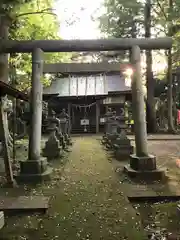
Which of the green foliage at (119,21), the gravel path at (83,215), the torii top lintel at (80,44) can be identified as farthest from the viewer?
the green foliage at (119,21)

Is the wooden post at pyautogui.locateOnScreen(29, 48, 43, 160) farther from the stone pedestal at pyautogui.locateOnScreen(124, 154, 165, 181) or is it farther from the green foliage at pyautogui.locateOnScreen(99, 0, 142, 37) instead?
the green foliage at pyautogui.locateOnScreen(99, 0, 142, 37)

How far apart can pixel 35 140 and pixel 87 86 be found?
17.8 metres

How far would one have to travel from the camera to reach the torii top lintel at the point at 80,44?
7.67 m

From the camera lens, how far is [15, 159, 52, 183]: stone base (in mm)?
6910


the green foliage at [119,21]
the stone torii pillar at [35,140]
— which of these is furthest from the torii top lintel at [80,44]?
the green foliage at [119,21]

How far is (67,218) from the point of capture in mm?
4551

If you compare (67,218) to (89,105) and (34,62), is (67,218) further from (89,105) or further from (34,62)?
(89,105)

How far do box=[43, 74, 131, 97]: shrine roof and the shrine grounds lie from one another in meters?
16.1

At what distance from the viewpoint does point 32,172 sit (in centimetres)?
707

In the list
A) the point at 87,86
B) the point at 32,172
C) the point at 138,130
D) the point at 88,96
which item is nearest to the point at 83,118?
the point at 88,96

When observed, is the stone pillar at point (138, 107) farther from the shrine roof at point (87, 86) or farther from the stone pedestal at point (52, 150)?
the shrine roof at point (87, 86)

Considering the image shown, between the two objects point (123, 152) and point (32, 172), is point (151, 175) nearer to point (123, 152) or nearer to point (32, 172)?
point (32, 172)

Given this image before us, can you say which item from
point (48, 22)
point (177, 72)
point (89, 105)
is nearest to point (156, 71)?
point (177, 72)

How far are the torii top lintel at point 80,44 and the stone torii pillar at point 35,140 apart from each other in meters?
0.24
